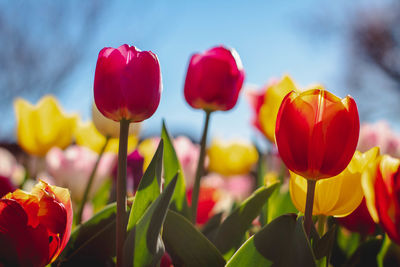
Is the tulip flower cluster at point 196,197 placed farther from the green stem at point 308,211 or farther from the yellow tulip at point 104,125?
the yellow tulip at point 104,125

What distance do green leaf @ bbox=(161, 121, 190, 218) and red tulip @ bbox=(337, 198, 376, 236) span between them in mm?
187

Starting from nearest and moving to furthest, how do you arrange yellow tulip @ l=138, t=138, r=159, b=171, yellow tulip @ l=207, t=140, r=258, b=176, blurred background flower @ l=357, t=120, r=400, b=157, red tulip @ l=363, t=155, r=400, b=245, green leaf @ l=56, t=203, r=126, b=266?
red tulip @ l=363, t=155, r=400, b=245, green leaf @ l=56, t=203, r=126, b=266, yellow tulip @ l=138, t=138, r=159, b=171, blurred background flower @ l=357, t=120, r=400, b=157, yellow tulip @ l=207, t=140, r=258, b=176

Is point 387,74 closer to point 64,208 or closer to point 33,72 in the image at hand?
point 33,72

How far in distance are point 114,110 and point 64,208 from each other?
0.30 ft

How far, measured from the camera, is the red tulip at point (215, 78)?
54 centimetres

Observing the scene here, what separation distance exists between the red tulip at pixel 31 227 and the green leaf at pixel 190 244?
94mm

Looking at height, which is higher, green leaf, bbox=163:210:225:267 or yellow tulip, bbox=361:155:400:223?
yellow tulip, bbox=361:155:400:223

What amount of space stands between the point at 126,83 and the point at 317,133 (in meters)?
0.16

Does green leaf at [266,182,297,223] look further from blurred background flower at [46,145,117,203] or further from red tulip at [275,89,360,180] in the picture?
blurred background flower at [46,145,117,203]

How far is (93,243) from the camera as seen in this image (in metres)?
0.44

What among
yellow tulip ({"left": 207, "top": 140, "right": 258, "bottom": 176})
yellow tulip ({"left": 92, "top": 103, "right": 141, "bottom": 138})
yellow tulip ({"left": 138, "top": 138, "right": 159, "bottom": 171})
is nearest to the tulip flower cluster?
yellow tulip ({"left": 92, "top": 103, "right": 141, "bottom": 138})

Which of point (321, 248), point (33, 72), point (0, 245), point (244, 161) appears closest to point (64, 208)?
point (0, 245)

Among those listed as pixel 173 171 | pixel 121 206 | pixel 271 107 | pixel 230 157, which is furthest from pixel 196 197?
pixel 230 157

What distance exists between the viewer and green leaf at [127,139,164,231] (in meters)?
0.40
